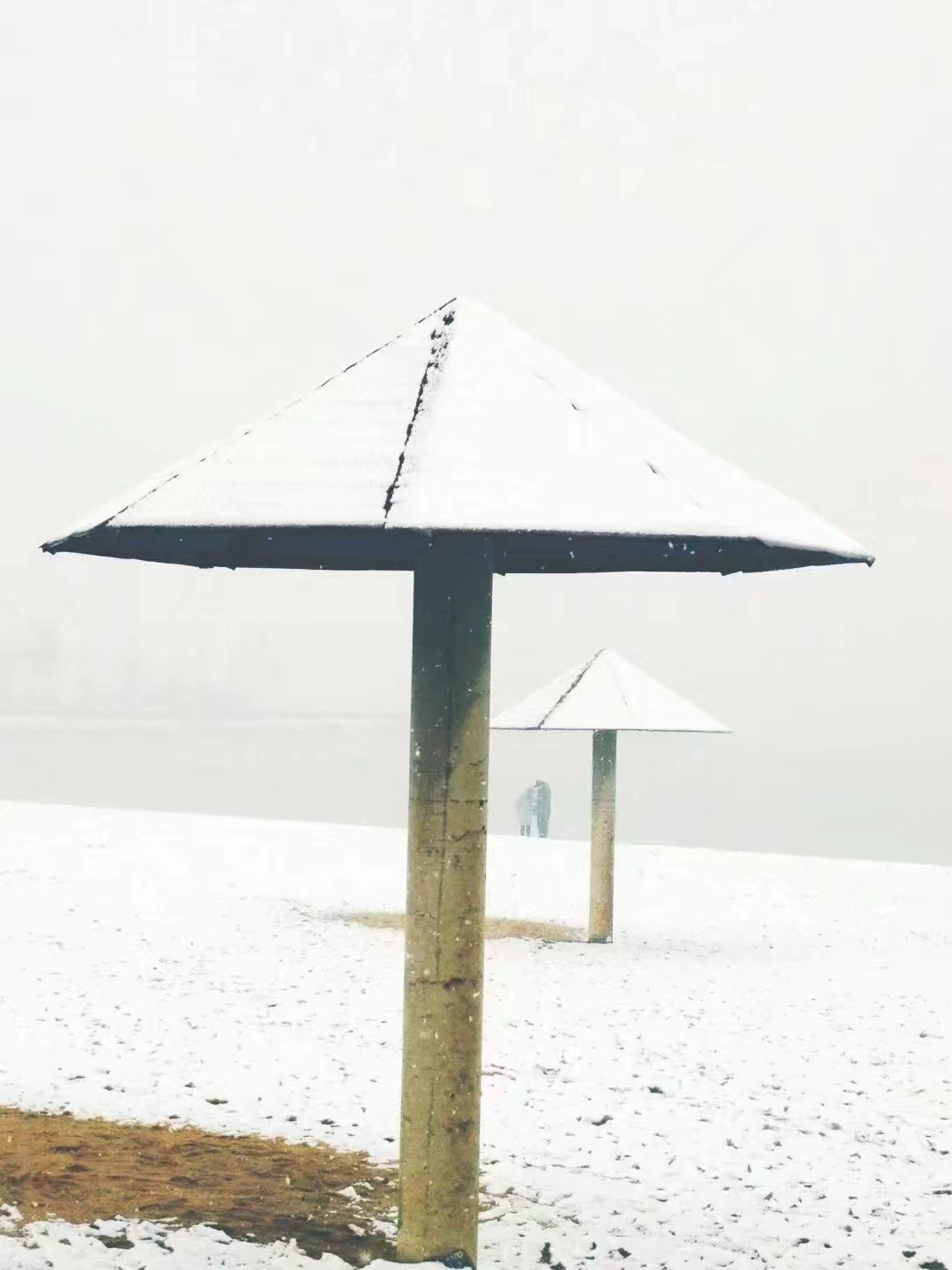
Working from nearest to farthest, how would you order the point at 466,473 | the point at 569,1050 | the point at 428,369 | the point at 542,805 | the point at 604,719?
the point at 466,473
the point at 428,369
the point at 569,1050
the point at 604,719
the point at 542,805

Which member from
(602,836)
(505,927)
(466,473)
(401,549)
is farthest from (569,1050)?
(466,473)

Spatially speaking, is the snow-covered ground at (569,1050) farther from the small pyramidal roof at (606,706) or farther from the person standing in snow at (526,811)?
the person standing in snow at (526,811)

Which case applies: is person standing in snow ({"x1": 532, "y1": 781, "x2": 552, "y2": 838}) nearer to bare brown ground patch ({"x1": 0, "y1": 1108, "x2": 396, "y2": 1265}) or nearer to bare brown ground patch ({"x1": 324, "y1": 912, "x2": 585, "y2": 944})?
bare brown ground patch ({"x1": 324, "y1": 912, "x2": 585, "y2": 944})

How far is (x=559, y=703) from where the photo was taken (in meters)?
15.6

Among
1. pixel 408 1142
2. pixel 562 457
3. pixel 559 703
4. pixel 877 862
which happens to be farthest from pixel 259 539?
pixel 877 862

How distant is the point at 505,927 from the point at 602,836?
1.72 metres

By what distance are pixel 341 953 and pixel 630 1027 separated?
3.66 metres

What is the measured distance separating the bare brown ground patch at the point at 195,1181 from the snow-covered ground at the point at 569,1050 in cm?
26

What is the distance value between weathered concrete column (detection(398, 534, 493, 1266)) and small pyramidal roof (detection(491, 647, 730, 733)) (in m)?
9.77

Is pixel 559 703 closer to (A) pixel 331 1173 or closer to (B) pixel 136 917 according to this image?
(B) pixel 136 917

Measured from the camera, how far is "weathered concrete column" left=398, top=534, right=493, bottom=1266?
17.8ft

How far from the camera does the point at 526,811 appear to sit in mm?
29562

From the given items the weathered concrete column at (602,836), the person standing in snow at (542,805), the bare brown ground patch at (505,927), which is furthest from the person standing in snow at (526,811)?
the weathered concrete column at (602,836)

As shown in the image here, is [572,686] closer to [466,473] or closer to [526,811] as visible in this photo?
[466,473]
